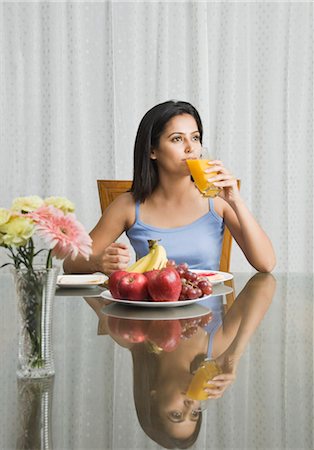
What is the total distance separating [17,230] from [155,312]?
0.60m

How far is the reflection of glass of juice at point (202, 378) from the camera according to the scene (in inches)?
37.4

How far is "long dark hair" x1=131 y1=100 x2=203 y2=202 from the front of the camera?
2547mm

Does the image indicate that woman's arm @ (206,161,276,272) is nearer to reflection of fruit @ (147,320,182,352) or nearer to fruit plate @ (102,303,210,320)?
fruit plate @ (102,303,210,320)

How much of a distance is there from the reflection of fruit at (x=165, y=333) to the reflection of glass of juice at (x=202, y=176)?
799 millimetres

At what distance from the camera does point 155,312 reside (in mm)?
1558

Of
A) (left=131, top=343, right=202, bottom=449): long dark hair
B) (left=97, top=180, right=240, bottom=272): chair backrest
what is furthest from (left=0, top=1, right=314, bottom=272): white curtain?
(left=131, top=343, right=202, bottom=449): long dark hair

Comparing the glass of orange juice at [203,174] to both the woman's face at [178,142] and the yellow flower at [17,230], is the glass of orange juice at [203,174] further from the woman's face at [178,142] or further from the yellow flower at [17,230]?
the yellow flower at [17,230]

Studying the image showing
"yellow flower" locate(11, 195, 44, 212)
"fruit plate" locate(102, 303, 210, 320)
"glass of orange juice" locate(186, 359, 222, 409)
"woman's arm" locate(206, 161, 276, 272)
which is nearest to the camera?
"glass of orange juice" locate(186, 359, 222, 409)

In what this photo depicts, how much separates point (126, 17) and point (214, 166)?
208cm

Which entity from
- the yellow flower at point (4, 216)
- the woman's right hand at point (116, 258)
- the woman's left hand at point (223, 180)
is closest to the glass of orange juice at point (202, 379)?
the yellow flower at point (4, 216)

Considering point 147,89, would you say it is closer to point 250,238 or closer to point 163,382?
point 250,238

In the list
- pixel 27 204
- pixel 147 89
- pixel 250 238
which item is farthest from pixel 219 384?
pixel 147 89

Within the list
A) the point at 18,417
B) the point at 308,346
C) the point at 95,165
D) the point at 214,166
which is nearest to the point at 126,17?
the point at 95,165

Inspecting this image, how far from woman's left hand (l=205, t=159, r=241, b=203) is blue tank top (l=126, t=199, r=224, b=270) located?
19 cm
